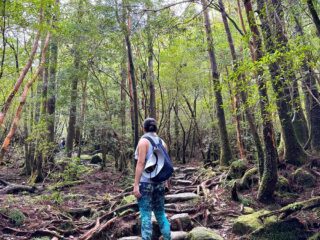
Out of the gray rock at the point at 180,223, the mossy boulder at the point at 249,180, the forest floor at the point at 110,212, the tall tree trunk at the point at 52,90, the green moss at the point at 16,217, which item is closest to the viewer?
the gray rock at the point at 180,223

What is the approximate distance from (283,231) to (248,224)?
1.93 ft

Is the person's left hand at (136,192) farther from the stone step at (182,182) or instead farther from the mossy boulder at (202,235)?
the stone step at (182,182)

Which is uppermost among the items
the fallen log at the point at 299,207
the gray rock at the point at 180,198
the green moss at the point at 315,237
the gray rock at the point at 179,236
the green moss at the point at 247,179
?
the green moss at the point at 247,179

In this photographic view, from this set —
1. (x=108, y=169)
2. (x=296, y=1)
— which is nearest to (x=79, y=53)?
(x=108, y=169)

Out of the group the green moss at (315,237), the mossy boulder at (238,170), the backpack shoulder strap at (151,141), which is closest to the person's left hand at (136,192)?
the backpack shoulder strap at (151,141)

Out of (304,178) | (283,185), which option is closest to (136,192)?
(283,185)

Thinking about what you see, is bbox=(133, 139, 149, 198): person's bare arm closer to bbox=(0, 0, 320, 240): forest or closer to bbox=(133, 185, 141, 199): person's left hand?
bbox=(133, 185, 141, 199): person's left hand

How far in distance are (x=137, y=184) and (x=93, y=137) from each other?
15.7m

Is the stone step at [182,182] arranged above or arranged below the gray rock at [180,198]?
above

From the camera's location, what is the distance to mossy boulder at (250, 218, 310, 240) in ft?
18.0

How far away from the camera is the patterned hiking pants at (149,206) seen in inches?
174

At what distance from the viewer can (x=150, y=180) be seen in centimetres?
450

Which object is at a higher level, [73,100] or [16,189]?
[73,100]

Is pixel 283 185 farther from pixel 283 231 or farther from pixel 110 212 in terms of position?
pixel 110 212
